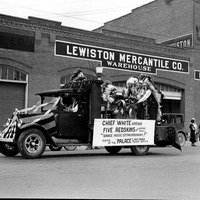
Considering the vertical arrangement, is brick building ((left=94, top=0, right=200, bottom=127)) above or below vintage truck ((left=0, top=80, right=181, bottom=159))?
above

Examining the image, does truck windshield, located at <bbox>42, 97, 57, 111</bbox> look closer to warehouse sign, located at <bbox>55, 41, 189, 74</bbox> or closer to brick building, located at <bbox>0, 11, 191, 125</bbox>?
brick building, located at <bbox>0, 11, 191, 125</bbox>

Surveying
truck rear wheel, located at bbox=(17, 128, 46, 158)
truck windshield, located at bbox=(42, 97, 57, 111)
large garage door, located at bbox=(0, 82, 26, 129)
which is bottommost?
truck rear wheel, located at bbox=(17, 128, 46, 158)

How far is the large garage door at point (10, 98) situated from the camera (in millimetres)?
23780

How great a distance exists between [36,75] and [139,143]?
13.7 meters

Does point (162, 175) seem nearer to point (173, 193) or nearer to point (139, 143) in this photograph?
point (173, 193)

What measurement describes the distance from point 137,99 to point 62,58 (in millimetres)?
13749

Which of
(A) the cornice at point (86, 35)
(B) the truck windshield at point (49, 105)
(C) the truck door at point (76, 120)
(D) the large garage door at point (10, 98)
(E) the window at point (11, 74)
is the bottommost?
(C) the truck door at point (76, 120)

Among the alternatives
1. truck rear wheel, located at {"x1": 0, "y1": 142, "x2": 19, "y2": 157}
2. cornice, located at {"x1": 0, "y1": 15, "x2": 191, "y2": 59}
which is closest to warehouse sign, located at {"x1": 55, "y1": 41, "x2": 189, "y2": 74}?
cornice, located at {"x1": 0, "y1": 15, "x2": 191, "y2": 59}

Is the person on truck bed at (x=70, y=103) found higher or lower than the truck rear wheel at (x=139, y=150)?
higher

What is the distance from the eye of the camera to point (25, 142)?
422 inches

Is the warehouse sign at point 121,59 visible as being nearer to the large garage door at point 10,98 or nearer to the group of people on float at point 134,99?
the large garage door at point 10,98

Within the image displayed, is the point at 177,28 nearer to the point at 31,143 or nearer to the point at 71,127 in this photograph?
the point at 71,127

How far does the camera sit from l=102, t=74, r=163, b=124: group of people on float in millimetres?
12992

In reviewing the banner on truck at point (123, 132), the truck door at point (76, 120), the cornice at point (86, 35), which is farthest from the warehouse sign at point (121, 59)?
the truck door at point (76, 120)
